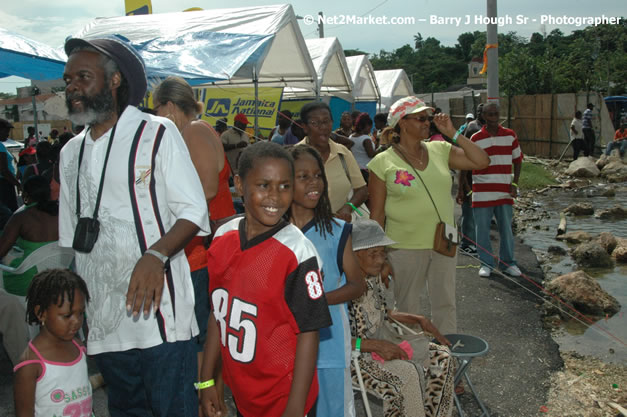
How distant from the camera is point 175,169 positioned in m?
2.13

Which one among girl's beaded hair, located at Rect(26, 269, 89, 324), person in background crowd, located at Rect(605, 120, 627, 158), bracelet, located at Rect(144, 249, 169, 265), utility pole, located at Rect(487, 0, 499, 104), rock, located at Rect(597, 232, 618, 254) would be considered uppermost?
utility pole, located at Rect(487, 0, 499, 104)


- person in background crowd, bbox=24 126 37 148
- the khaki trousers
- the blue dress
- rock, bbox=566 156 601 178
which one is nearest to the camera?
the blue dress

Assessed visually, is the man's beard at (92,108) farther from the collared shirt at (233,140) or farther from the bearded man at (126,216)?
the collared shirt at (233,140)

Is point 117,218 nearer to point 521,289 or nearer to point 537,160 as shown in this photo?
point 521,289

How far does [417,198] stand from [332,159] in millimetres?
765

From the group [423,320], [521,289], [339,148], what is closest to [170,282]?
[423,320]

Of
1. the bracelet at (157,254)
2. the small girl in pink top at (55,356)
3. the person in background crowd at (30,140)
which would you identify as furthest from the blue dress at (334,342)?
the person in background crowd at (30,140)

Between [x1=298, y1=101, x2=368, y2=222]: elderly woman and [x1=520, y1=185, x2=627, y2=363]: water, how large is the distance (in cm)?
247

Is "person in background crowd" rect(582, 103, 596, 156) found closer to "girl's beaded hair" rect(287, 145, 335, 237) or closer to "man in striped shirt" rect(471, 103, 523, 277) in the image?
"man in striped shirt" rect(471, 103, 523, 277)

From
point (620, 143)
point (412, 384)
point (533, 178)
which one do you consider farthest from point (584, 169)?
point (412, 384)

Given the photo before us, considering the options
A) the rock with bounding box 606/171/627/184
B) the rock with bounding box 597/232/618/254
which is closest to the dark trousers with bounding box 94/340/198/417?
the rock with bounding box 597/232/618/254

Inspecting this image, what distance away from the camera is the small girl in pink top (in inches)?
96.6

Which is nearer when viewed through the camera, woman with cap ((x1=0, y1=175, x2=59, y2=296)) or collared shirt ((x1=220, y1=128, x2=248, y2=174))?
woman with cap ((x1=0, y1=175, x2=59, y2=296))

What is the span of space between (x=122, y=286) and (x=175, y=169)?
50 cm
